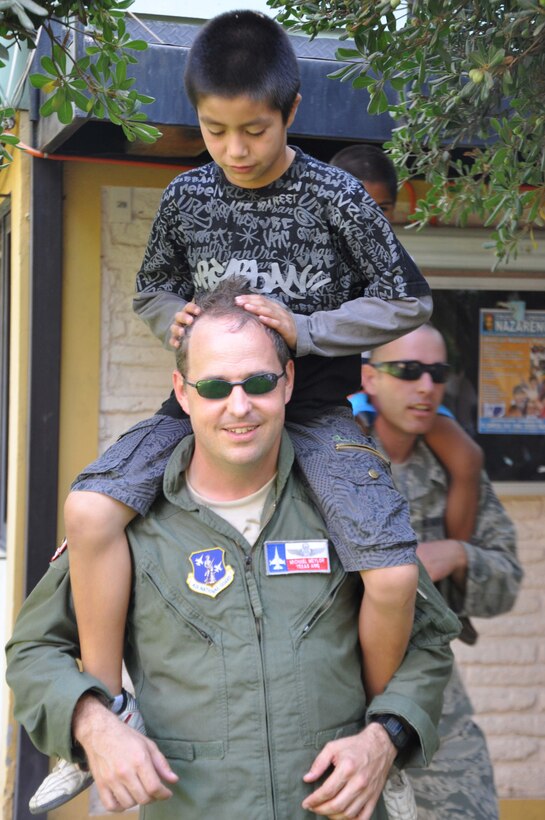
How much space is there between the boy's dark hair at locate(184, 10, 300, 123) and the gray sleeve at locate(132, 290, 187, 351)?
0.50m

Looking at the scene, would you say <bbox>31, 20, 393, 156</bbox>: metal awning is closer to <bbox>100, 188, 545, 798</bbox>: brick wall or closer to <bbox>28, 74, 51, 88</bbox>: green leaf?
<bbox>28, 74, 51, 88</bbox>: green leaf

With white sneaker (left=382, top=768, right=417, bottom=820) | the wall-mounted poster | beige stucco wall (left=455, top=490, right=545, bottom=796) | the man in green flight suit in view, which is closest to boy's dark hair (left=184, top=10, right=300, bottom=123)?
the man in green flight suit

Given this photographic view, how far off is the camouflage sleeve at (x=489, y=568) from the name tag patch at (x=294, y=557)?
0.94 m

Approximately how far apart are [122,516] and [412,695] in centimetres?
76

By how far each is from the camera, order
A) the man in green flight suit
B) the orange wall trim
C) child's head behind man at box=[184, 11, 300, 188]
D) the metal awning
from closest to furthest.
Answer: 1. the man in green flight suit
2. child's head behind man at box=[184, 11, 300, 188]
3. the metal awning
4. the orange wall trim

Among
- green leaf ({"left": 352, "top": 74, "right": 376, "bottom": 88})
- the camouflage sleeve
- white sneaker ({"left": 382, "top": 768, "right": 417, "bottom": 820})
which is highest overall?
green leaf ({"left": 352, "top": 74, "right": 376, "bottom": 88})

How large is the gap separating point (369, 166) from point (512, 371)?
1758 mm

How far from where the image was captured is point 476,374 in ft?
18.3


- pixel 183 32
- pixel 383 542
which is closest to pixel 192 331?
pixel 383 542

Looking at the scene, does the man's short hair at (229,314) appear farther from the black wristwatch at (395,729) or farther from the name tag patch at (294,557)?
the black wristwatch at (395,729)

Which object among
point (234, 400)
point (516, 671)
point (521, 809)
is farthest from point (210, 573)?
point (521, 809)

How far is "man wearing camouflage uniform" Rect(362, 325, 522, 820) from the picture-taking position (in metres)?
3.65

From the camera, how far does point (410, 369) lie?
3719mm

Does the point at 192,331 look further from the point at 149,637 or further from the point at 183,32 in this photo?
the point at 183,32
